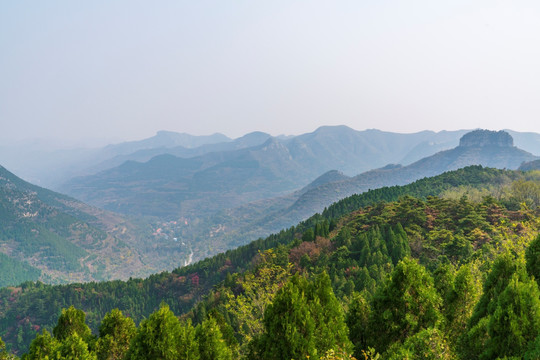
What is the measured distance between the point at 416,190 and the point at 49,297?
157m

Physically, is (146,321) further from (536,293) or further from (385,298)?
(536,293)

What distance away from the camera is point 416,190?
124 meters

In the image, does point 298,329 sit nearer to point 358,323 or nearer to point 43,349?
point 358,323

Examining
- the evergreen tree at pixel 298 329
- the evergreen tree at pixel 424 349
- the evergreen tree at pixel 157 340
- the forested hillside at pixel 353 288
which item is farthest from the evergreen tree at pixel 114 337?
the evergreen tree at pixel 424 349

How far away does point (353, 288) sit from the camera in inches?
1868

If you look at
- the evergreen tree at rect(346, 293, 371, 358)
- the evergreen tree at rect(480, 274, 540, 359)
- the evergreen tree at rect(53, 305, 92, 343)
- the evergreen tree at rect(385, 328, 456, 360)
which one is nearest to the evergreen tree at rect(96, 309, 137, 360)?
the evergreen tree at rect(53, 305, 92, 343)

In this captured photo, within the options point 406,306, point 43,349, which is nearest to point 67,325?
point 43,349

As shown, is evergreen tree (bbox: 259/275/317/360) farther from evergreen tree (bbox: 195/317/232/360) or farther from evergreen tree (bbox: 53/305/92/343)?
evergreen tree (bbox: 53/305/92/343)

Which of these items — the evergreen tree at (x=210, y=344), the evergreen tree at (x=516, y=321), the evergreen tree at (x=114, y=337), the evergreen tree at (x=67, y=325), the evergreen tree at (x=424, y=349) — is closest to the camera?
the evergreen tree at (x=516, y=321)

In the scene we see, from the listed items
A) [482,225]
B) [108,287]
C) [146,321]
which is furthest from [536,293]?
[108,287]

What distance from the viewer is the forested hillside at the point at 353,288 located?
825 inches

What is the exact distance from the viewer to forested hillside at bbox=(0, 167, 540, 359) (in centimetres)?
2095

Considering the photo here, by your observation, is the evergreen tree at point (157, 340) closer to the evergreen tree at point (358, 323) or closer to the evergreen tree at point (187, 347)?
the evergreen tree at point (187, 347)

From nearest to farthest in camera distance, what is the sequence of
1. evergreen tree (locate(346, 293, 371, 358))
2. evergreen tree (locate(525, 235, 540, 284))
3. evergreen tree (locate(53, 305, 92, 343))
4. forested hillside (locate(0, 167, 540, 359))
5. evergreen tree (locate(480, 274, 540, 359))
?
1. evergreen tree (locate(480, 274, 540, 359))
2. evergreen tree (locate(525, 235, 540, 284))
3. forested hillside (locate(0, 167, 540, 359))
4. evergreen tree (locate(346, 293, 371, 358))
5. evergreen tree (locate(53, 305, 92, 343))
